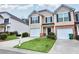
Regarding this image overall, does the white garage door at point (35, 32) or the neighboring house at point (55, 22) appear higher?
the neighboring house at point (55, 22)

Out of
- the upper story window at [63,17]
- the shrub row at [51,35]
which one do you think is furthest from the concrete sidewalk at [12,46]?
the upper story window at [63,17]

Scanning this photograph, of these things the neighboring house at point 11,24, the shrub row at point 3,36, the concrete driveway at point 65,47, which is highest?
the neighboring house at point 11,24

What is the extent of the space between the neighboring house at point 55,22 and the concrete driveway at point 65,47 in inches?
7.8

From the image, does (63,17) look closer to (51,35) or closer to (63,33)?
(63,33)

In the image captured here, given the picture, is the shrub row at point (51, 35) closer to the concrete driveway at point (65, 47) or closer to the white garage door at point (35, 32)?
the concrete driveway at point (65, 47)

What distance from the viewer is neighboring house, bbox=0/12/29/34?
159 inches

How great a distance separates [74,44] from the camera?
3762 mm

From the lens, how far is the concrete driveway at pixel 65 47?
3676 millimetres

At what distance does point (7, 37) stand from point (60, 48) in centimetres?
129

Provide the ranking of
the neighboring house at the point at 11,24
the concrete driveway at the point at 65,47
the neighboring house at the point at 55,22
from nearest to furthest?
the concrete driveway at the point at 65,47, the neighboring house at the point at 55,22, the neighboring house at the point at 11,24

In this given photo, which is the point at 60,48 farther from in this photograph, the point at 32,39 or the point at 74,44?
the point at 32,39

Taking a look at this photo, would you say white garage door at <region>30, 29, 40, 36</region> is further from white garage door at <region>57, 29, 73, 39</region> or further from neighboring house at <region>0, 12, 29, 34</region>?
white garage door at <region>57, 29, 73, 39</region>

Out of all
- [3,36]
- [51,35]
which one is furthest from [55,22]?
[3,36]

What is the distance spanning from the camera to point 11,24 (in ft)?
13.3
